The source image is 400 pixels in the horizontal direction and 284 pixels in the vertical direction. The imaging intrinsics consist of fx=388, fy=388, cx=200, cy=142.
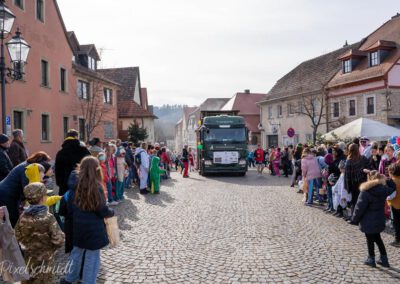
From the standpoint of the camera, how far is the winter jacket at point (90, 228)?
180 inches

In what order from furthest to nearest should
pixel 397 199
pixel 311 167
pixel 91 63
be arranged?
pixel 91 63 → pixel 311 167 → pixel 397 199

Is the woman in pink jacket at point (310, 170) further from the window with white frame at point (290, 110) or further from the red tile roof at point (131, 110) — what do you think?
the red tile roof at point (131, 110)

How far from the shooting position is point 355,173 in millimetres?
8359

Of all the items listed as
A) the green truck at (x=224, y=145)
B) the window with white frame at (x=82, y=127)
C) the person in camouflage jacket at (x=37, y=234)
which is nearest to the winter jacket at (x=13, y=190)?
the person in camouflage jacket at (x=37, y=234)

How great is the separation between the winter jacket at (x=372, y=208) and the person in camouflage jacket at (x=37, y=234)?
4.29m

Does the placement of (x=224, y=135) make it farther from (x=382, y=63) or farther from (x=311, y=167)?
(x=382, y=63)

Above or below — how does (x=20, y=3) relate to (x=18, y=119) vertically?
above

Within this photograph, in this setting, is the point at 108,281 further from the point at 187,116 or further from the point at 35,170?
the point at 187,116

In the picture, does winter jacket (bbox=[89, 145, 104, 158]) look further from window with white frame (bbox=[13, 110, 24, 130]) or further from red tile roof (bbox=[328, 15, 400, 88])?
red tile roof (bbox=[328, 15, 400, 88])

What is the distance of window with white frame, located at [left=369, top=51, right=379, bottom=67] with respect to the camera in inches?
1132

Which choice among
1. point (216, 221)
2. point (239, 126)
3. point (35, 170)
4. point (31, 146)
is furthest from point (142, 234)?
point (31, 146)

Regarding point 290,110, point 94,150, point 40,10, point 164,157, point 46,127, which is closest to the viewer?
point 94,150

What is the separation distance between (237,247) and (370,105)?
25.6 meters

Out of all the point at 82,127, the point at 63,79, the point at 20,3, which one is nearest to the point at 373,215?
the point at 20,3
